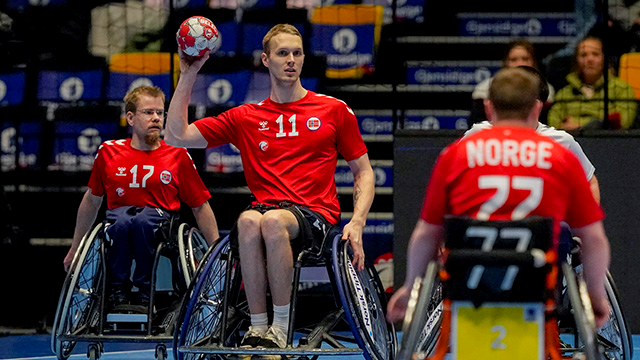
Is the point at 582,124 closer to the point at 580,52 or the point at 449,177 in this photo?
the point at 580,52

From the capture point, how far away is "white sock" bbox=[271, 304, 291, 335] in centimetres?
482

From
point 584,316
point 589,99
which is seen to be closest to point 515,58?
point 589,99

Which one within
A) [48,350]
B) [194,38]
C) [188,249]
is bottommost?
[48,350]

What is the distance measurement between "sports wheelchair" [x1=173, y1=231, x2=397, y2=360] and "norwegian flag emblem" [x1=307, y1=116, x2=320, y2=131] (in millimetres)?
580

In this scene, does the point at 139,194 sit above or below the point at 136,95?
below

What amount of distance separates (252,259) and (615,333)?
1.70 m

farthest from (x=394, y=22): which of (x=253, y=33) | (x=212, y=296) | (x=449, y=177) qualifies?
(x=449, y=177)

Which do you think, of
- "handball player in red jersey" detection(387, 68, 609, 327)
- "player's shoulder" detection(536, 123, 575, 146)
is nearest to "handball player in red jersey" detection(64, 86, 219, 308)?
"player's shoulder" detection(536, 123, 575, 146)

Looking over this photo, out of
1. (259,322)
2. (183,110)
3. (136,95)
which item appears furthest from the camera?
(136,95)

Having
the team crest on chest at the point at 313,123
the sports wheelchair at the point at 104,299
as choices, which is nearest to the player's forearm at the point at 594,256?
the team crest on chest at the point at 313,123

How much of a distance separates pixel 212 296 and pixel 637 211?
3.58 m

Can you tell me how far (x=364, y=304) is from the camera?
4.81m

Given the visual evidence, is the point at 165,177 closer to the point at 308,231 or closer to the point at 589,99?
the point at 308,231

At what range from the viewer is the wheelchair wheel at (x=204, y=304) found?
4.77 m
